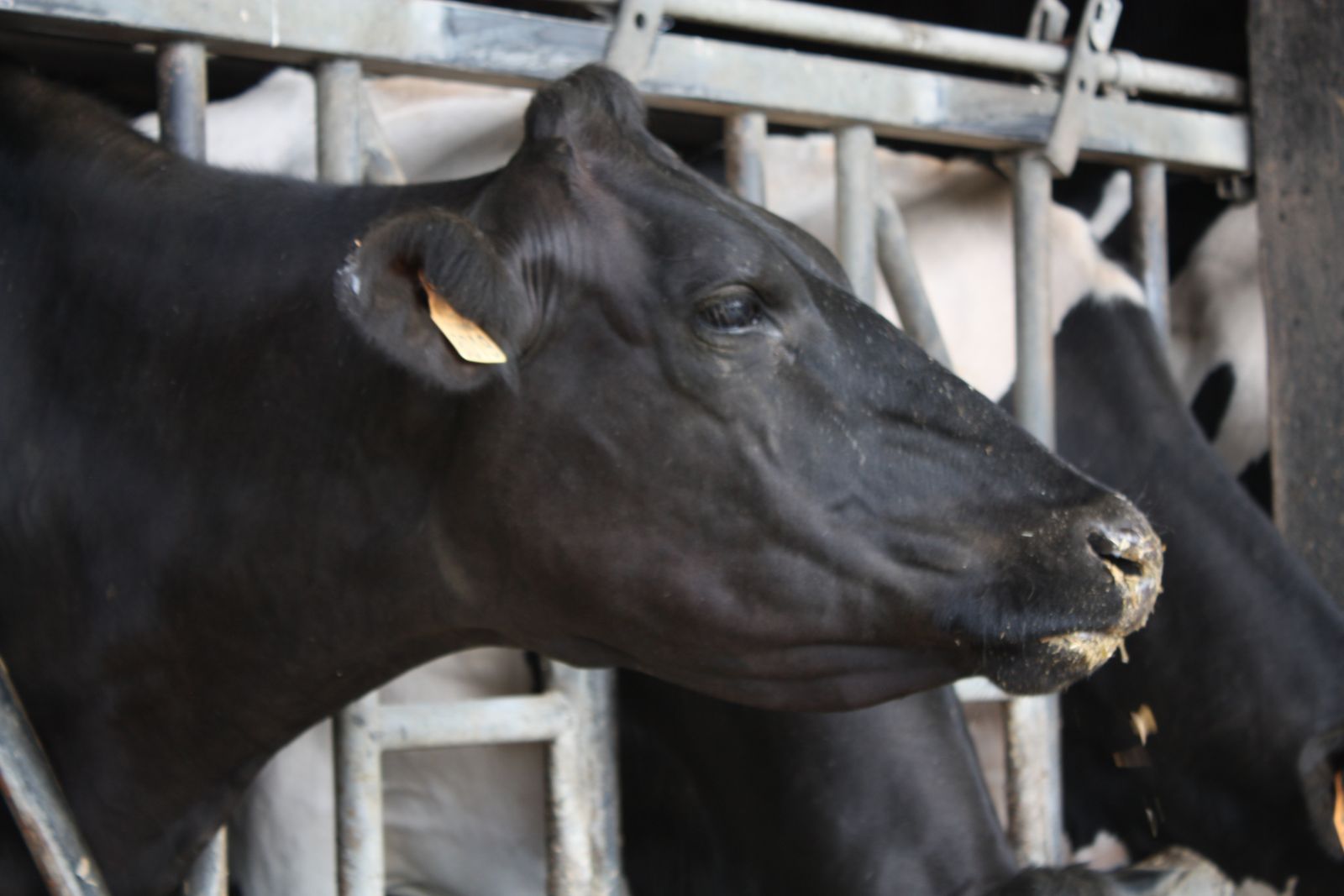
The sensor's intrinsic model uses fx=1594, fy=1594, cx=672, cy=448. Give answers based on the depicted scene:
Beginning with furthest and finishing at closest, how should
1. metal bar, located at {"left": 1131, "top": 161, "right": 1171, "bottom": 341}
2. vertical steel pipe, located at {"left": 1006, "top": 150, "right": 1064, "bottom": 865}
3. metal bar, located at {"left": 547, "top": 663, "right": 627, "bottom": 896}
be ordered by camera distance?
metal bar, located at {"left": 1131, "top": 161, "right": 1171, "bottom": 341}
vertical steel pipe, located at {"left": 1006, "top": 150, "right": 1064, "bottom": 865}
metal bar, located at {"left": 547, "top": 663, "right": 627, "bottom": 896}

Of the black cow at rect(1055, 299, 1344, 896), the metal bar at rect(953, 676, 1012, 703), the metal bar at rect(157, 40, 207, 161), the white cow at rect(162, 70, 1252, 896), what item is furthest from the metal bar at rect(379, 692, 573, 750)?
the black cow at rect(1055, 299, 1344, 896)

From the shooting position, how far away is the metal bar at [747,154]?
101 inches

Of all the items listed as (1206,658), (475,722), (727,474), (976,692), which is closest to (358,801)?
(475,722)

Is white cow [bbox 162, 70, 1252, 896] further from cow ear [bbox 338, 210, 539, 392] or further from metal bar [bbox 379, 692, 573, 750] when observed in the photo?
cow ear [bbox 338, 210, 539, 392]

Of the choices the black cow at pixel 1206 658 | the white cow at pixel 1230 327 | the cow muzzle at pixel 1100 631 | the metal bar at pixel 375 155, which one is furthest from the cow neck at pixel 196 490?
the white cow at pixel 1230 327

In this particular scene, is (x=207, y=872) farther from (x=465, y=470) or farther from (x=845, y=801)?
(x=845, y=801)

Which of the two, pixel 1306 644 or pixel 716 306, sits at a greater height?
pixel 716 306

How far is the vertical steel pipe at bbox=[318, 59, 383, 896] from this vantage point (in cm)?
223

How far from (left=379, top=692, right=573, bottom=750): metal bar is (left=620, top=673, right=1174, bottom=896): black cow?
204mm

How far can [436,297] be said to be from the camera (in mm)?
1668

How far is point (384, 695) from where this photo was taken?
2605 millimetres

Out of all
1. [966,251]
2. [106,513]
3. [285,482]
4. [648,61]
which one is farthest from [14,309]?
[966,251]

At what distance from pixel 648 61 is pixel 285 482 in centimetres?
97

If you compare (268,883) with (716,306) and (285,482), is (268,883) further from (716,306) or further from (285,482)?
(716,306)
